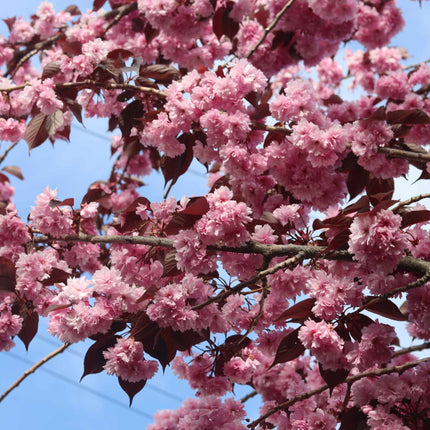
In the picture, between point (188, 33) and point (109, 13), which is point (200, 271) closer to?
point (188, 33)

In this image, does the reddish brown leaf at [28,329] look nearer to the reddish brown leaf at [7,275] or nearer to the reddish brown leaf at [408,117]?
the reddish brown leaf at [7,275]

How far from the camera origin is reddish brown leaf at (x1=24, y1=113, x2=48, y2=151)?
2562 mm

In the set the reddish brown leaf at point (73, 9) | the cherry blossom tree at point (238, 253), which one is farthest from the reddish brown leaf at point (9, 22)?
the cherry blossom tree at point (238, 253)

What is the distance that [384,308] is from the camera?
1702mm

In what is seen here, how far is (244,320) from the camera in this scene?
2.22m

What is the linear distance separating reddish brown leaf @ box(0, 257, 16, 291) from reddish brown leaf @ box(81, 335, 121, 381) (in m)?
0.48

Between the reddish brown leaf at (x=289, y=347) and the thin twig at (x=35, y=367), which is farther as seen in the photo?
the thin twig at (x=35, y=367)

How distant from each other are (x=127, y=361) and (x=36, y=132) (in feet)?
4.30

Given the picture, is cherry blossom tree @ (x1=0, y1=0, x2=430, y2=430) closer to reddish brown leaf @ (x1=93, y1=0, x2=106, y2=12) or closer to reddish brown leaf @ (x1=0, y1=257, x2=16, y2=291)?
reddish brown leaf @ (x1=0, y1=257, x2=16, y2=291)

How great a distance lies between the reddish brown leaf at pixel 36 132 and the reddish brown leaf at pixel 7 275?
657mm

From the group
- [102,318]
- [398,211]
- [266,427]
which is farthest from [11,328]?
[398,211]

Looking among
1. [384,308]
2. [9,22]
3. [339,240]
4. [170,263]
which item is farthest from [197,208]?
[9,22]

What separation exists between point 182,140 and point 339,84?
3.71m

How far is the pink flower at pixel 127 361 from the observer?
5.96 ft
